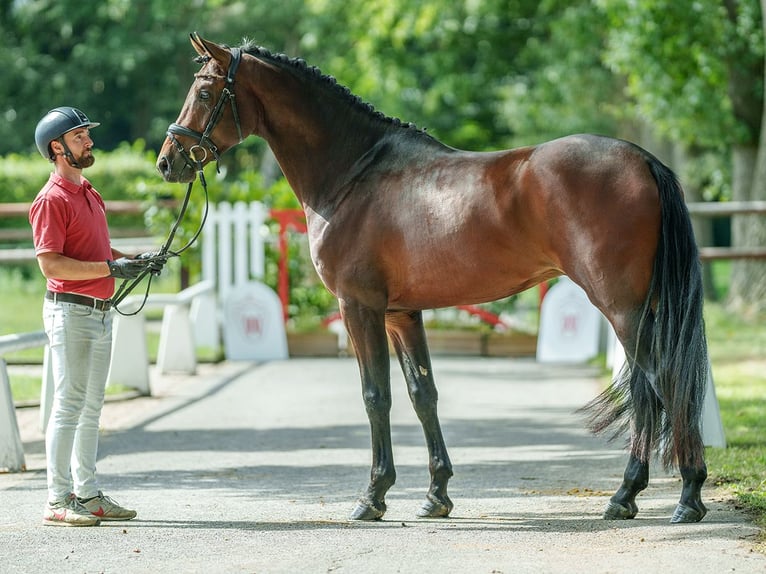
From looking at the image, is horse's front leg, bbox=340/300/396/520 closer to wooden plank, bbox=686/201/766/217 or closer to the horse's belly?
the horse's belly

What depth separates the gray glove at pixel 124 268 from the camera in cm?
594

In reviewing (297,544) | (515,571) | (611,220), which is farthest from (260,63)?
(515,571)

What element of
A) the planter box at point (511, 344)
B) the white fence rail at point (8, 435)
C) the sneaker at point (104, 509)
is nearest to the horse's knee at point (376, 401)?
the sneaker at point (104, 509)

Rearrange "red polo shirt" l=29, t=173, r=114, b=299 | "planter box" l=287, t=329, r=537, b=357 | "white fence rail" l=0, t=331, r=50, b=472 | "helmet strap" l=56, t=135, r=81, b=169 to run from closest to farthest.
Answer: "red polo shirt" l=29, t=173, r=114, b=299
"helmet strap" l=56, t=135, r=81, b=169
"white fence rail" l=0, t=331, r=50, b=472
"planter box" l=287, t=329, r=537, b=357

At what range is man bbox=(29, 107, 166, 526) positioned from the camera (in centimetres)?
595

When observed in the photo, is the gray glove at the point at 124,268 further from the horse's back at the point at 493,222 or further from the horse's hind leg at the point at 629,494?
the horse's hind leg at the point at 629,494

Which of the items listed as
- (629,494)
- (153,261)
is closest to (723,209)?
(629,494)

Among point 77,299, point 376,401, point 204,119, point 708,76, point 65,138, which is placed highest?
point 708,76

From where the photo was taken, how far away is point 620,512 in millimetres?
5930

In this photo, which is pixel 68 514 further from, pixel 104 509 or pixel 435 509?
pixel 435 509

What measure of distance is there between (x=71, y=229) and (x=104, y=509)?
142 centimetres

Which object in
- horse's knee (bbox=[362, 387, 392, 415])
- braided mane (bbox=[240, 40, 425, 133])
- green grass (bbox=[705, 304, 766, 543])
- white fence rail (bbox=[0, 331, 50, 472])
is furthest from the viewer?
white fence rail (bbox=[0, 331, 50, 472])

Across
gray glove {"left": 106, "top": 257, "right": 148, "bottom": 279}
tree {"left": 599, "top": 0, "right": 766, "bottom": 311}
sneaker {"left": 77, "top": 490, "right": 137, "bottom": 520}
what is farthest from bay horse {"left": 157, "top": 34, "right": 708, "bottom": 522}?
tree {"left": 599, "top": 0, "right": 766, "bottom": 311}

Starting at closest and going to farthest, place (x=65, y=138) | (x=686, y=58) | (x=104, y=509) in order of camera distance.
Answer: (x=65, y=138) → (x=104, y=509) → (x=686, y=58)
